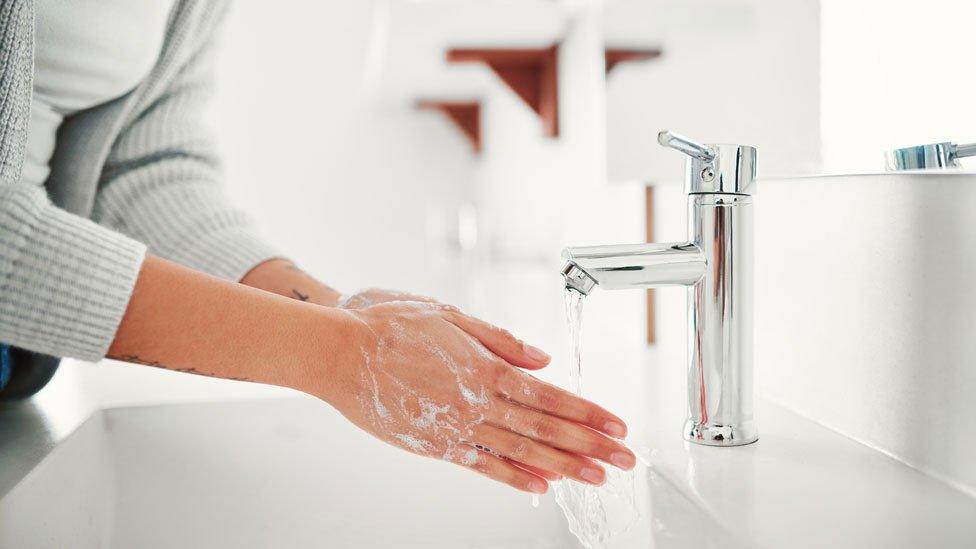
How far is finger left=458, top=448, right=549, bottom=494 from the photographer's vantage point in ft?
1.31

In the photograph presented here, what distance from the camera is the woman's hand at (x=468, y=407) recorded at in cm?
39

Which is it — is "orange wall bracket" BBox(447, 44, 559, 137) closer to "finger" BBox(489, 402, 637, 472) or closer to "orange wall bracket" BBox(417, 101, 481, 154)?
"orange wall bracket" BBox(417, 101, 481, 154)

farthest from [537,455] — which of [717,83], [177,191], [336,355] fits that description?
[177,191]

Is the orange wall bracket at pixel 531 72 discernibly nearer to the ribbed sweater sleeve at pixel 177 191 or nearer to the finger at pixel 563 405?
the ribbed sweater sleeve at pixel 177 191

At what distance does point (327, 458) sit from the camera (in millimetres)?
606

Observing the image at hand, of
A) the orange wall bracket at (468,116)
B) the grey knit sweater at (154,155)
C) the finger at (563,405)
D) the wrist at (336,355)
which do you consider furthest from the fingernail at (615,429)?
the orange wall bracket at (468,116)

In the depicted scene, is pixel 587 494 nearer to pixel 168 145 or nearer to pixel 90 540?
pixel 90 540

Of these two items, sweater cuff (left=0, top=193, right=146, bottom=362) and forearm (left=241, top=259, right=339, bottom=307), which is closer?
sweater cuff (left=0, top=193, right=146, bottom=362)

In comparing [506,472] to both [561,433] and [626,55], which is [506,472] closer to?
[561,433]

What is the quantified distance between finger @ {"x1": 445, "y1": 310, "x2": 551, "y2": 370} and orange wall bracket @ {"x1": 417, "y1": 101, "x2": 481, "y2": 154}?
2.06 m

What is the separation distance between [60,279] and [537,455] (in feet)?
0.81

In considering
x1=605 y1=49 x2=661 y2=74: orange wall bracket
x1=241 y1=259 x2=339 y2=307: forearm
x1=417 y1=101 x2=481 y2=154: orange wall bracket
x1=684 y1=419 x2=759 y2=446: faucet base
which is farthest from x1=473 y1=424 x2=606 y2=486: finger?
x1=417 y1=101 x2=481 y2=154: orange wall bracket

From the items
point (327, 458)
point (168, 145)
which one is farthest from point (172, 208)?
point (327, 458)

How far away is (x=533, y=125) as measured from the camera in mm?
1684
